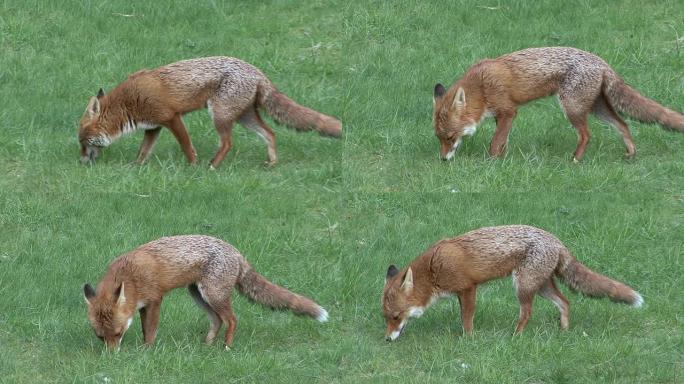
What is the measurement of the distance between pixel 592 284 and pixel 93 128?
603cm

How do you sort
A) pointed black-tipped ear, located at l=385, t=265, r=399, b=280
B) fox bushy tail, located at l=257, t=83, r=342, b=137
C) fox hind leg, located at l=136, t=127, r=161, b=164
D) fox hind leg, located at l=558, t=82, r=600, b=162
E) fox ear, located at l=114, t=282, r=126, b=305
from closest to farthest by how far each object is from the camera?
fox ear, located at l=114, t=282, r=126, b=305 < pointed black-tipped ear, located at l=385, t=265, r=399, b=280 < fox hind leg, located at l=558, t=82, r=600, b=162 < fox bushy tail, located at l=257, t=83, r=342, b=137 < fox hind leg, located at l=136, t=127, r=161, b=164

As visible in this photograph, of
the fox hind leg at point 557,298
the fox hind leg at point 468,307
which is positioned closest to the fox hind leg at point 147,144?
the fox hind leg at point 468,307

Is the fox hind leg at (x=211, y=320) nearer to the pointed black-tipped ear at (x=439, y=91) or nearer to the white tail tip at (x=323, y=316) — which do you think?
the white tail tip at (x=323, y=316)

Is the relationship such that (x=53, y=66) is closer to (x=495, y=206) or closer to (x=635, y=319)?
(x=495, y=206)

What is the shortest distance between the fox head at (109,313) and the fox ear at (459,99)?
457 centimetres

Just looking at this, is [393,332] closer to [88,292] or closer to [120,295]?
[120,295]

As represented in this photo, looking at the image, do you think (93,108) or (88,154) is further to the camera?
(88,154)

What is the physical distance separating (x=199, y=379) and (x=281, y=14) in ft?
26.6

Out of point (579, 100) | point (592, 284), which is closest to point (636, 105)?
point (579, 100)

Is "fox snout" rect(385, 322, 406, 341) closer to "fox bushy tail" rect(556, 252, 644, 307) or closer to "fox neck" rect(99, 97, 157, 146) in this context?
"fox bushy tail" rect(556, 252, 644, 307)

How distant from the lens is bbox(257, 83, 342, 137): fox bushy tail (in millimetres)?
16719

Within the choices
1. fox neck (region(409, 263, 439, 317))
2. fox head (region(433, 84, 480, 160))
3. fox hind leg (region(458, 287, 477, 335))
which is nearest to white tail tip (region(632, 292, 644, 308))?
fox hind leg (region(458, 287, 477, 335))

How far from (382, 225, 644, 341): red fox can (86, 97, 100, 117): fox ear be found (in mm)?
4211

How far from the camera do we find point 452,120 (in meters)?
16.6
